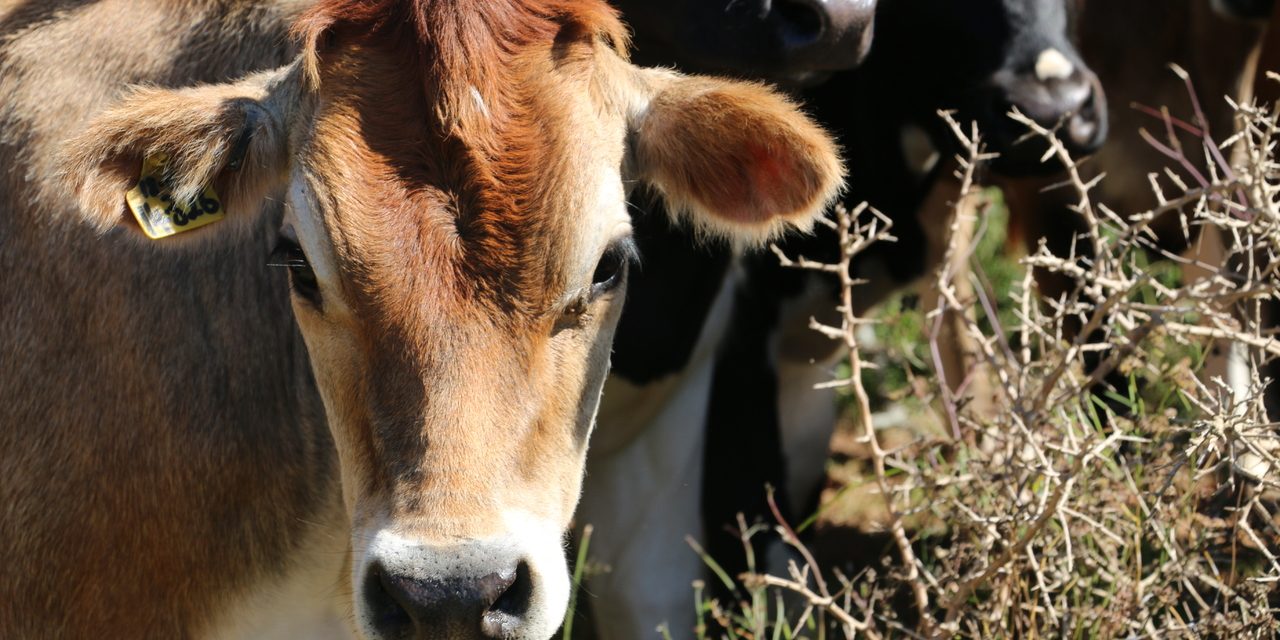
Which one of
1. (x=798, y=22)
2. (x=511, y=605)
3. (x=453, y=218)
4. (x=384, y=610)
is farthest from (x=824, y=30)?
(x=384, y=610)

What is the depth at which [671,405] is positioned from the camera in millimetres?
4660

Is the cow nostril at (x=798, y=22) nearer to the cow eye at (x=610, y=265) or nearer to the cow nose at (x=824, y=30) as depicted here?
the cow nose at (x=824, y=30)

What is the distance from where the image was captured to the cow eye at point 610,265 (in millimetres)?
2832

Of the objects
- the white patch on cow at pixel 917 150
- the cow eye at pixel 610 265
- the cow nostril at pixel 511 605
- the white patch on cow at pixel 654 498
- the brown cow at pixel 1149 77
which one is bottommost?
the white patch on cow at pixel 654 498

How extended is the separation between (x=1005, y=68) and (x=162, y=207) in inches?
96.1

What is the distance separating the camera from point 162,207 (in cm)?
295

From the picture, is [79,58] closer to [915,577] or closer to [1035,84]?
[915,577]

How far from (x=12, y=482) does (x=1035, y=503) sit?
2243mm

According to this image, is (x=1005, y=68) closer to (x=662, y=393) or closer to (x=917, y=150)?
(x=917, y=150)

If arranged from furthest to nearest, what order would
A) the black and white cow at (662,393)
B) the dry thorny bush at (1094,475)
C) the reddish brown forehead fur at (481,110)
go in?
the black and white cow at (662,393) → the dry thorny bush at (1094,475) → the reddish brown forehead fur at (481,110)

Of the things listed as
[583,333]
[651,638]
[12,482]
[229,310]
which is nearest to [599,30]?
[583,333]

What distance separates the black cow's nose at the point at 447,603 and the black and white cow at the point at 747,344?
73.5 inches

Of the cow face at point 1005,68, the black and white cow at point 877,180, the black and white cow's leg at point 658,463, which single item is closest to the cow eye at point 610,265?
the black and white cow's leg at point 658,463

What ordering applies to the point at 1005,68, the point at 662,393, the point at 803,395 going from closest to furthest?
the point at 1005,68, the point at 662,393, the point at 803,395
